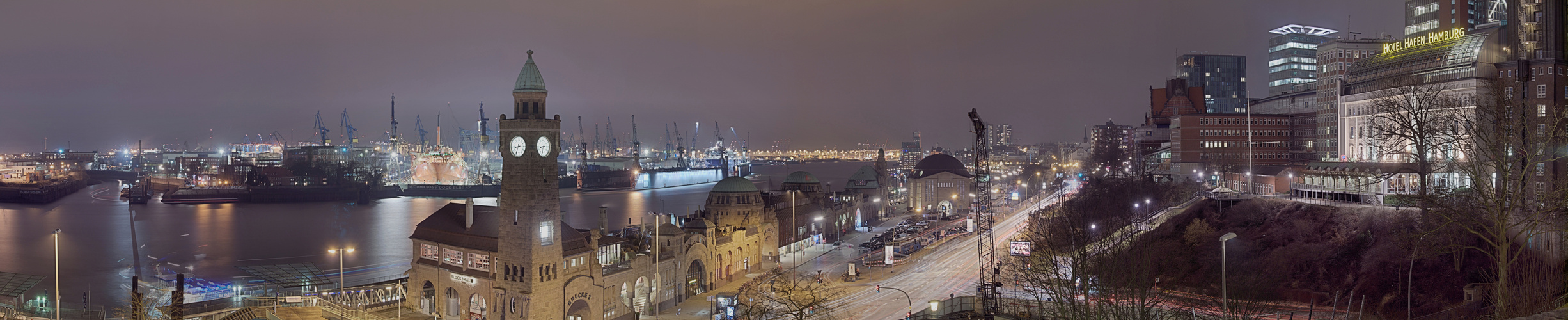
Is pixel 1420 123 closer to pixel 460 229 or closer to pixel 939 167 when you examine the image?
pixel 460 229

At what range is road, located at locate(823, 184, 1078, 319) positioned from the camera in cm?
4844

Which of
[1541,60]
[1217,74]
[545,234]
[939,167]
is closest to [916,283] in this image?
[545,234]

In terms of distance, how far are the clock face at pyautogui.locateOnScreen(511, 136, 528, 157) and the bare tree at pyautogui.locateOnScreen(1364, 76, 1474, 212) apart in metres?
41.0

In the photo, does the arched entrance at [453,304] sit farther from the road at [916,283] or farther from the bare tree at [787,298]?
the road at [916,283]

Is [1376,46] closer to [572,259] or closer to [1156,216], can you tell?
[1156,216]

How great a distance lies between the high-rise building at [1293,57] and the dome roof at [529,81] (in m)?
144

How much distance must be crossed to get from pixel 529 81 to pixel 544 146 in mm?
3629

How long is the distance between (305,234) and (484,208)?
79834 mm

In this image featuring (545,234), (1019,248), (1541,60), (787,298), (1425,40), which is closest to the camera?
(545,234)

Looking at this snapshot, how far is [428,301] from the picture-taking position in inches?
1871

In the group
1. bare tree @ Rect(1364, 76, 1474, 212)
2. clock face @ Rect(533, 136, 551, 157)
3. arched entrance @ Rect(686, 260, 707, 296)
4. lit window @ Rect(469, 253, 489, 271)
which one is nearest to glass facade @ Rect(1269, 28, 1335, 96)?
bare tree @ Rect(1364, 76, 1474, 212)

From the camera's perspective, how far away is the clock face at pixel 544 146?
42.8 meters

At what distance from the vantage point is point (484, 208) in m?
49.2

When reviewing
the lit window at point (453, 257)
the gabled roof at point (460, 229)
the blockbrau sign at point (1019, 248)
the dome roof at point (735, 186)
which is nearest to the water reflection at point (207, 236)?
the dome roof at point (735, 186)
